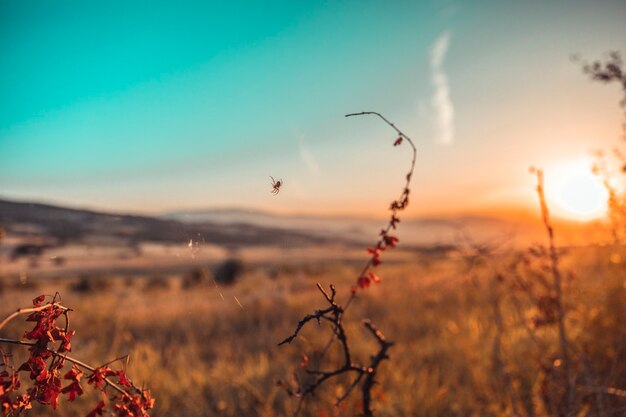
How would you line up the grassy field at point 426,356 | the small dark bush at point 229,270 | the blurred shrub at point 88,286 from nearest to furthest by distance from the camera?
the grassy field at point 426,356, the small dark bush at point 229,270, the blurred shrub at point 88,286

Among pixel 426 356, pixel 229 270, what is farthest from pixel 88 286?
pixel 426 356

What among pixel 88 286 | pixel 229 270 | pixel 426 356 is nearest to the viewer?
pixel 426 356

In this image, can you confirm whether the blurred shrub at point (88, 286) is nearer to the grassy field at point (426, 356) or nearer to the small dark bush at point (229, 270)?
the small dark bush at point (229, 270)

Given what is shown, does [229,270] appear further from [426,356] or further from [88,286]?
[426,356]

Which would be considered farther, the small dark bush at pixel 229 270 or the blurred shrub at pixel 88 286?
the blurred shrub at pixel 88 286

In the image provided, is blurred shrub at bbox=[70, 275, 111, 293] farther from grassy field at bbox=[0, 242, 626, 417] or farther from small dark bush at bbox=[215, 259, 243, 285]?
grassy field at bbox=[0, 242, 626, 417]

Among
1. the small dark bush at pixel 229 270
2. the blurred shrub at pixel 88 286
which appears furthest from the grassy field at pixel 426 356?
the blurred shrub at pixel 88 286

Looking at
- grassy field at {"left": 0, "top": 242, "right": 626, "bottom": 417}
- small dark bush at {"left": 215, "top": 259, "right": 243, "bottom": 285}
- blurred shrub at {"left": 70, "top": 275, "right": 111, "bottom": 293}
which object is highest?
grassy field at {"left": 0, "top": 242, "right": 626, "bottom": 417}

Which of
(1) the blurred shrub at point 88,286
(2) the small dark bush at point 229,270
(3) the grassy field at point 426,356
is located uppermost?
(3) the grassy field at point 426,356

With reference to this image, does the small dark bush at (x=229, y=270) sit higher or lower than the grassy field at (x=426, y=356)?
lower

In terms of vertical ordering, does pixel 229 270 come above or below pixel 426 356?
below

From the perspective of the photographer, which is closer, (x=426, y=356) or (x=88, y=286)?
(x=426, y=356)

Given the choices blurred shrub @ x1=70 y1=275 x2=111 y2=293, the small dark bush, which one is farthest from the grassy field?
blurred shrub @ x1=70 y1=275 x2=111 y2=293

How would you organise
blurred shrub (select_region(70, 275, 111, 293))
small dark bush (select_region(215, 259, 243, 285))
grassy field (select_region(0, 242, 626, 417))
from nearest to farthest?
grassy field (select_region(0, 242, 626, 417))
small dark bush (select_region(215, 259, 243, 285))
blurred shrub (select_region(70, 275, 111, 293))
